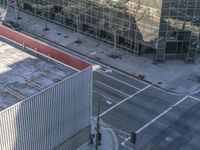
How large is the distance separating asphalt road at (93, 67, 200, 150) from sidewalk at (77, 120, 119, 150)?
0.62 metres

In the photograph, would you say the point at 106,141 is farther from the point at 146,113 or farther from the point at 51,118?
the point at 51,118

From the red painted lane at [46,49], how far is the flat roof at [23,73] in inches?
25.7

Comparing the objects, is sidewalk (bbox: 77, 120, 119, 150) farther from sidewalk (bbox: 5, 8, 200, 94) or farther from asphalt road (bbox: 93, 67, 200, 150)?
sidewalk (bbox: 5, 8, 200, 94)

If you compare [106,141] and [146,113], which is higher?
[146,113]

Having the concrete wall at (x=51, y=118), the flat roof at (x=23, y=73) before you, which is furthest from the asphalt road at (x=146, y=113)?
the flat roof at (x=23, y=73)

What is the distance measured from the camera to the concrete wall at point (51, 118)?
122 ft

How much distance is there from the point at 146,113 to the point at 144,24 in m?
16.9

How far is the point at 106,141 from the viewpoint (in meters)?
47.9

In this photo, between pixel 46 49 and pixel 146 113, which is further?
pixel 146 113

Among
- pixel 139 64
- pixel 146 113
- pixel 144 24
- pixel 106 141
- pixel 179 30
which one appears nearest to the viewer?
pixel 106 141

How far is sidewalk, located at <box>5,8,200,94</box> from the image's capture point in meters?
60.1

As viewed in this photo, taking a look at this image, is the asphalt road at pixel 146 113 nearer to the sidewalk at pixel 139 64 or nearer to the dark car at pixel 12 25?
the sidewalk at pixel 139 64

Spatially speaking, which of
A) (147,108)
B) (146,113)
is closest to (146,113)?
(146,113)

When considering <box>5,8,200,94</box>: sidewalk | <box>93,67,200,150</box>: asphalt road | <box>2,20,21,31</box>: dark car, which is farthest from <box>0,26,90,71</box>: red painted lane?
<box>2,20,21,31</box>: dark car
